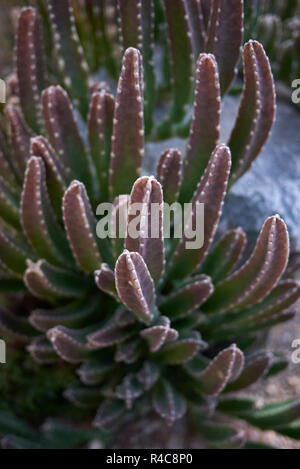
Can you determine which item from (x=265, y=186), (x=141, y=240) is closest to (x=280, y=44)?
(x=265, y=186)

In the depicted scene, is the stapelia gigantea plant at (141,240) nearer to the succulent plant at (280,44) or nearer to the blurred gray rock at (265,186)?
the blurred gray rock at (265,186)

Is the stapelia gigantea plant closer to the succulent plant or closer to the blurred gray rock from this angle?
the blurred gray rock

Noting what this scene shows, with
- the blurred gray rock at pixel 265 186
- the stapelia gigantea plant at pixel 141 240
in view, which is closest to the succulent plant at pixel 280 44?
the blurred gray rock at pixel 265 186

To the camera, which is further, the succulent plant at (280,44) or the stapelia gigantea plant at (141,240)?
the succulent plant at (280,44)

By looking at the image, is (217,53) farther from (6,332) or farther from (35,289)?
(6,332)

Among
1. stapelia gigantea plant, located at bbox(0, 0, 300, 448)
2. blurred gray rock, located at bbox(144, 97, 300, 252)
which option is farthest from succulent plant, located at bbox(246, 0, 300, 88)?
stapelia gigantea plant, located at bbox(0, 0, 300, 448)

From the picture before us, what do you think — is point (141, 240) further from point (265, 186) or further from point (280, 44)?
point (280, 44)
